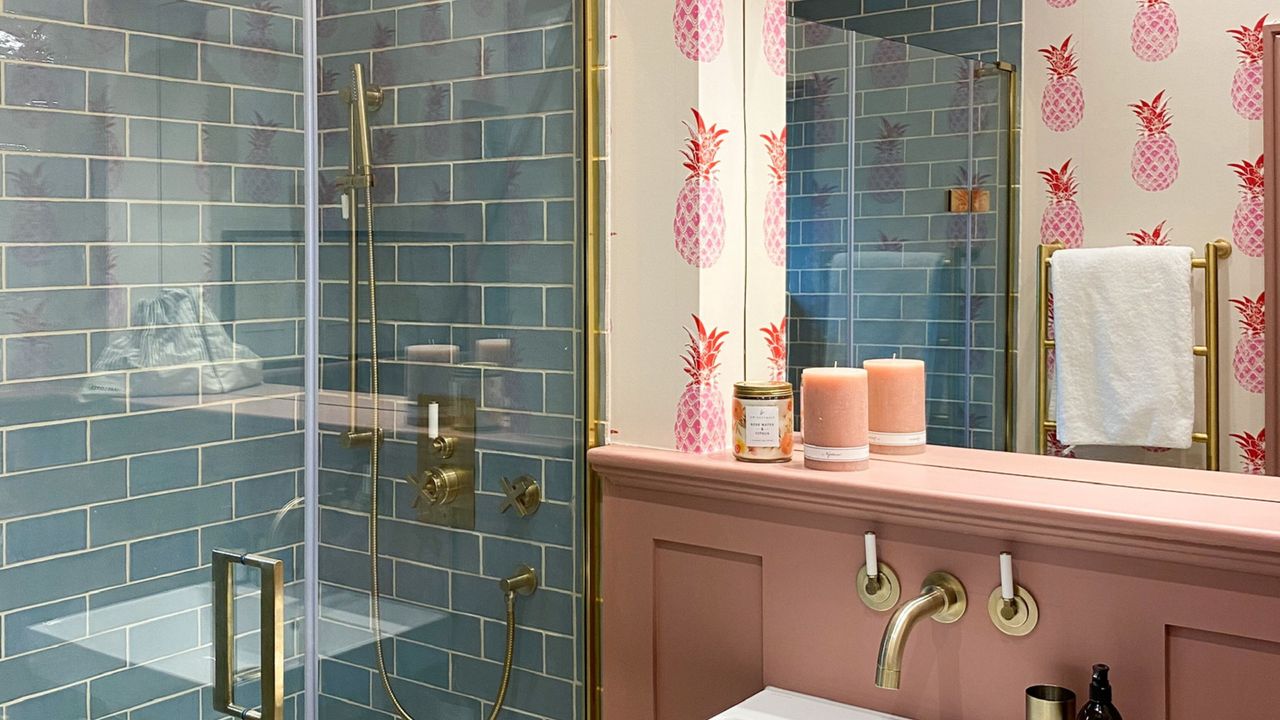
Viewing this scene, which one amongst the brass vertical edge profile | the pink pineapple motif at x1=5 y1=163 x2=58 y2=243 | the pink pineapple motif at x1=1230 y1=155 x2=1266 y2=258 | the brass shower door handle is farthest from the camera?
the brass vertical edge profile

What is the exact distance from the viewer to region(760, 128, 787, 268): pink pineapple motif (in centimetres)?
176

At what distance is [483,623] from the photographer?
5.79 feet

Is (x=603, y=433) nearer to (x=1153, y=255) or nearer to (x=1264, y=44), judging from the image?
(x=1153, y=255)

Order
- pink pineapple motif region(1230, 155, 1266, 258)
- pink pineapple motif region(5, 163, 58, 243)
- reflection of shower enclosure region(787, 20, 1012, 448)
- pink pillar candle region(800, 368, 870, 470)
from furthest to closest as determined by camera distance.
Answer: pink pillar candle region(800, 368, 870, 470)
reflection of shower enclosure region(787, 20, 1012, 448)
pink pineapple motif region(1230, 155, 1266, 258)
pink pineapple motif region(5, 163, 58, 243)

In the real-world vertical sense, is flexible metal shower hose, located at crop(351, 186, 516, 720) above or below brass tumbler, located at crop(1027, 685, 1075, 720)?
above

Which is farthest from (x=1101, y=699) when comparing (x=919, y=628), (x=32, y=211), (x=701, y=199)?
(x=32, y=211)

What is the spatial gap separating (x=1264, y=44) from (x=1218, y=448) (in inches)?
18.8

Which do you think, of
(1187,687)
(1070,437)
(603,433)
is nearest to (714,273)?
(603,433)

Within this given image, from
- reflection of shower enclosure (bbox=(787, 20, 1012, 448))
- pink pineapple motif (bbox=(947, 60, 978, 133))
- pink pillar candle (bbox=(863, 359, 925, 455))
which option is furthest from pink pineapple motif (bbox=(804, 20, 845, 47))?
pink pillar candle (bbox=(863, 359, 925, 455))

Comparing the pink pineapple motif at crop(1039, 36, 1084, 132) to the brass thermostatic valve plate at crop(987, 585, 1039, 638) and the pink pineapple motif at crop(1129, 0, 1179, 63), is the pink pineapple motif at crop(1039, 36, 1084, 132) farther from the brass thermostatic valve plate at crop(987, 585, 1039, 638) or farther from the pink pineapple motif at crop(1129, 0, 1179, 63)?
the brass thermostatic valve plate at crop(987, 585, 1039, 638)

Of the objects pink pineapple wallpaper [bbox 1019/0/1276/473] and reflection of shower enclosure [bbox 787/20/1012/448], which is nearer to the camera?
pink pineapple wallpaper [bbox 1019/0/1276/473]

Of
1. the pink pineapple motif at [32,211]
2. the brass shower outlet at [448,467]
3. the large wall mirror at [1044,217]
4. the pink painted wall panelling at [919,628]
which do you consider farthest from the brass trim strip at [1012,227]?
the pink pineapple motif at [32,211]

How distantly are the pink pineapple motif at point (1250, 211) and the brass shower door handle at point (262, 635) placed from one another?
1.23 metres

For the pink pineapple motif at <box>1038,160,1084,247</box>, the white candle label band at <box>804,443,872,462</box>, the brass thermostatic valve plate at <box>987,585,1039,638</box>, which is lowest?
the brass thermostatic valve plate at <box>987,585,1039,638</box>
